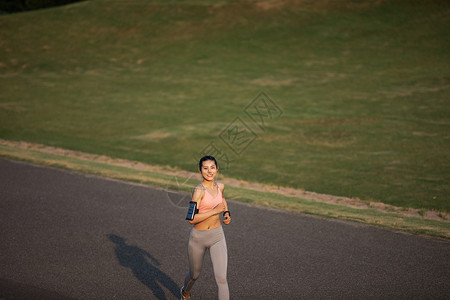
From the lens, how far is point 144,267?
7.15 metres

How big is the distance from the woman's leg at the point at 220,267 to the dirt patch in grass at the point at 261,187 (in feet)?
21.9

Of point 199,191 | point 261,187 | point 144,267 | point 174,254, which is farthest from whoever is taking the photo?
point 261,187

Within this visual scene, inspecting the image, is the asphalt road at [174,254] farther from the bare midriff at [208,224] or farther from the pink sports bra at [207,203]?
the pink sports bra at [207,203]

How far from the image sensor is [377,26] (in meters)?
40.2

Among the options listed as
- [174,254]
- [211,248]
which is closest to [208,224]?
[211,248]

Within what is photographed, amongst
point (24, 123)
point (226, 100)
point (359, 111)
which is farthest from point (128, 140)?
point (359, 111)

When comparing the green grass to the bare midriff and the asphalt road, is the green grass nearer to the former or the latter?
the asphalt road

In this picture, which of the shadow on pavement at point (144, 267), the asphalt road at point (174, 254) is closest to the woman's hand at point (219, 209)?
the asphalt road at point (174, 254)

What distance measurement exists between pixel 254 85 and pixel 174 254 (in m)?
22.7

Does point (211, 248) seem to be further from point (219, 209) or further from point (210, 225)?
point (219, 209)

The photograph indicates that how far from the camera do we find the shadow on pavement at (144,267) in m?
6.50

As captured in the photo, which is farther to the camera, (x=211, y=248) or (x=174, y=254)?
(x=174, y=254)

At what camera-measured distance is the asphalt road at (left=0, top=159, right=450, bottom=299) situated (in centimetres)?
644

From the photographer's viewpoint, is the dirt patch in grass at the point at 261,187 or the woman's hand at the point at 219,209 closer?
the woman's hand at the point at 219,209
